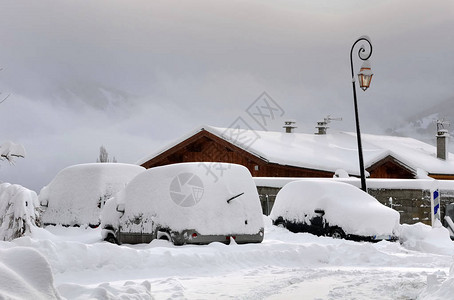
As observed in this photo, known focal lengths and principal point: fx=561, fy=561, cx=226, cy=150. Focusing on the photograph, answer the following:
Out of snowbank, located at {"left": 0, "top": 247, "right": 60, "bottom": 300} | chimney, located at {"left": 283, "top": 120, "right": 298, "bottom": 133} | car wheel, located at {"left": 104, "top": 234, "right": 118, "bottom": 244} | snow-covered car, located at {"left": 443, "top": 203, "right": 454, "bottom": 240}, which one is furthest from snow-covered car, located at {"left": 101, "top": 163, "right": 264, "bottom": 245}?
chimney, located at {"left": 283, "top": 120, "right": 298, "bottom": 133}

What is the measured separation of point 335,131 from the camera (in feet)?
133

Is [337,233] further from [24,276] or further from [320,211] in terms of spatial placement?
[24,276]

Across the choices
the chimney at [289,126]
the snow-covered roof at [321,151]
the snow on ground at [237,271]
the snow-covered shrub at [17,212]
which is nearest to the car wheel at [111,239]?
the snow on ground at [237,271]

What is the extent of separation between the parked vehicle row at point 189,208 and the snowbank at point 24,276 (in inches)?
253

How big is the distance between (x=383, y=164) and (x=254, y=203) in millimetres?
21953

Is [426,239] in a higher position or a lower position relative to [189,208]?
lower

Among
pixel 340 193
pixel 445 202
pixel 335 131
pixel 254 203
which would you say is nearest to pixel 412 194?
pixel 445 202

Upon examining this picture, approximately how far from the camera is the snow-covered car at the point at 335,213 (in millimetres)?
14508

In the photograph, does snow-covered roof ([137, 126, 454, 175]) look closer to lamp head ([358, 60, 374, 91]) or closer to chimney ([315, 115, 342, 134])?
chimney ([315, 115, 342, 134])

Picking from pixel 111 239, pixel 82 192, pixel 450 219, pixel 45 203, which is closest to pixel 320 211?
pixel 450 219

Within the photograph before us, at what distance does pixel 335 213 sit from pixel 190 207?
5.35 m

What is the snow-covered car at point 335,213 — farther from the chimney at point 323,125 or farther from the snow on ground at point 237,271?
the chimney at point 323,125

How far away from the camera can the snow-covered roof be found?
28.4m

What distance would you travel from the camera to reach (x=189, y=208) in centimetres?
1091
